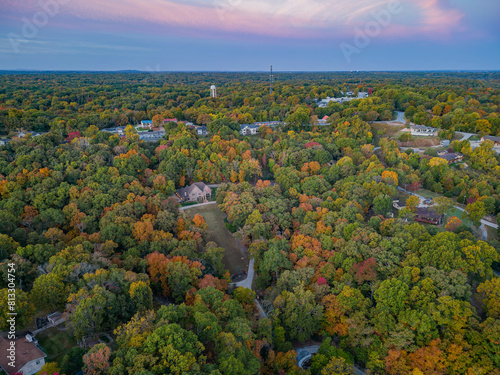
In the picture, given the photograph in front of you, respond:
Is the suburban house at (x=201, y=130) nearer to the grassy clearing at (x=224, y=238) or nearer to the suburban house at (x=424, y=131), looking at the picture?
the grassy clearing at (x=224, y=238)

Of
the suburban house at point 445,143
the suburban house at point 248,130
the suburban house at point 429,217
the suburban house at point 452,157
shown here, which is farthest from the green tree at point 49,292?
the suburban house at point 445,143

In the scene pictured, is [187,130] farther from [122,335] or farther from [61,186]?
[122,335]

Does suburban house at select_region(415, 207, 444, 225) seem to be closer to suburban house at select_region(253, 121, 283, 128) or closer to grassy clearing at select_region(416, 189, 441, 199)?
grassy clearing at select_region(416, 189, 441, 199)

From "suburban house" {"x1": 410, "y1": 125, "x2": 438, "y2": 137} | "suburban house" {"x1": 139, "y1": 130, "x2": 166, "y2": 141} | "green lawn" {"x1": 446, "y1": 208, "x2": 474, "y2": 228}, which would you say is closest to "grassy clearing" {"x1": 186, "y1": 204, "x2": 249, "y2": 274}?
"suburban house" {"x1": 139, "y1": 130, "x2": 166, "y2": 141}

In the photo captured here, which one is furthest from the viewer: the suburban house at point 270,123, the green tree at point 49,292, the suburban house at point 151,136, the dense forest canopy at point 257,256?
the suburban house at point 270,123

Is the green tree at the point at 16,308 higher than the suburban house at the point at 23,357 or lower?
higher

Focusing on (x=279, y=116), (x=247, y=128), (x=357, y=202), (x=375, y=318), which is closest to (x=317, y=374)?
(x=375, y=318)

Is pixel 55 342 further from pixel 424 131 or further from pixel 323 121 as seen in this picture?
pixel 323 121
